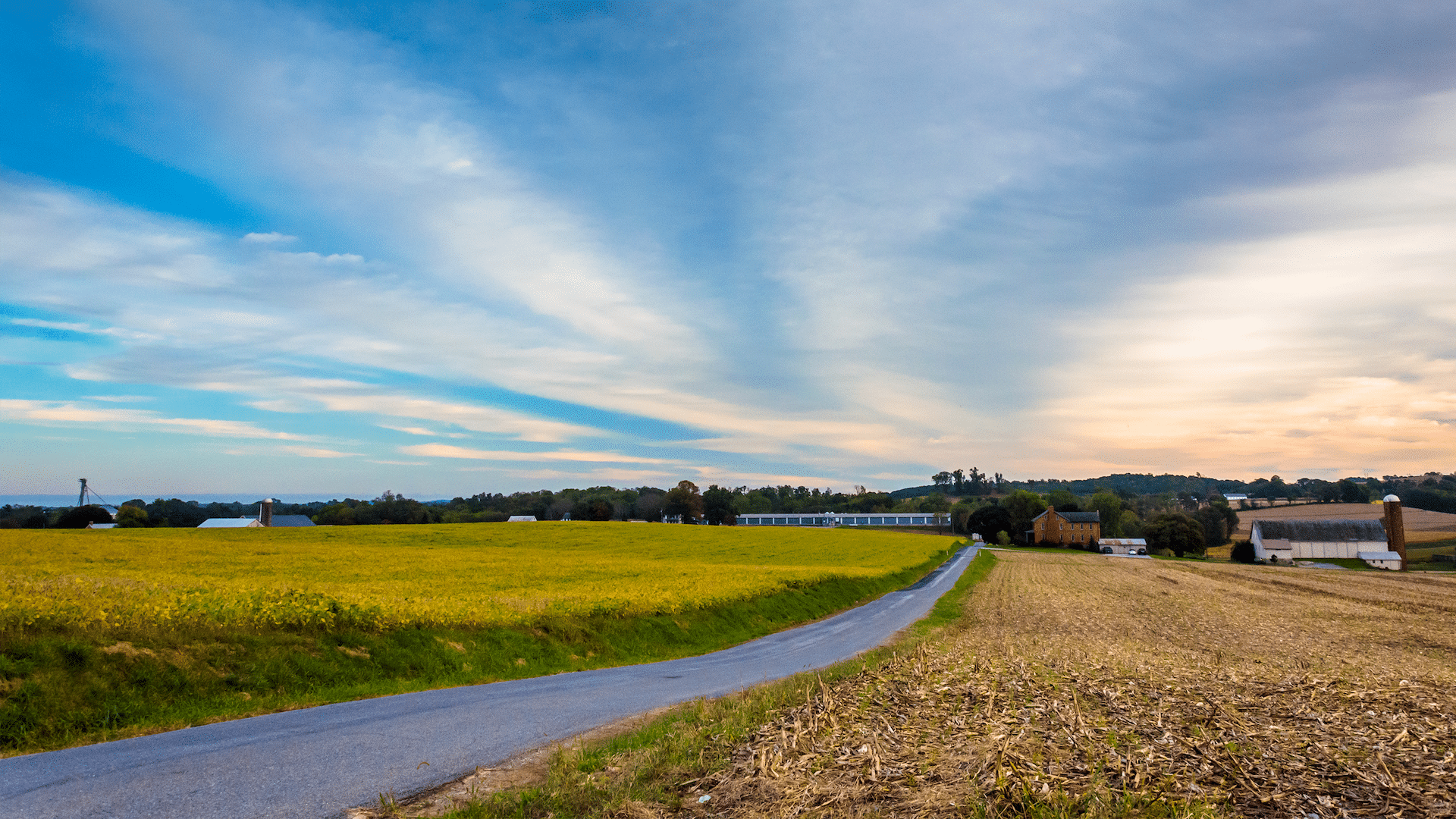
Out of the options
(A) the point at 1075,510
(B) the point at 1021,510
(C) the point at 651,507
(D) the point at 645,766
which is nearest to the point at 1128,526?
(A) the point at 1075,510

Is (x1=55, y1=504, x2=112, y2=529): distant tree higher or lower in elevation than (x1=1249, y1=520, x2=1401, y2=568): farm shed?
higher

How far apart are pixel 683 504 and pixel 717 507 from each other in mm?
8816

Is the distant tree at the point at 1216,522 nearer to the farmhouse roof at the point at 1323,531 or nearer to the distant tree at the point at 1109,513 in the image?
the distant tree at the point at 1109,513

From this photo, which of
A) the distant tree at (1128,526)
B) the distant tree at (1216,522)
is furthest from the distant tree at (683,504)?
the distant tree at (1216,522)

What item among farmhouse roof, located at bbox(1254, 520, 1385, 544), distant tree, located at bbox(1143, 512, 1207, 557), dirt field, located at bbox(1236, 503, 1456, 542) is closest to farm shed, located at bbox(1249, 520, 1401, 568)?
farmhouse roof, located at bbox(1254, 520, 1385, 544)

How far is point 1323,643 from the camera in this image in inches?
1133

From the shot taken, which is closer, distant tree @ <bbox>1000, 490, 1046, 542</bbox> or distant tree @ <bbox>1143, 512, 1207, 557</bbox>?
distant tree @ <bbox>1143, 512, 1207, 557</bbox>

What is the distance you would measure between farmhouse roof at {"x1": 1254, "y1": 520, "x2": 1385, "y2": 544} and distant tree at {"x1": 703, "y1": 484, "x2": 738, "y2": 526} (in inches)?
3913

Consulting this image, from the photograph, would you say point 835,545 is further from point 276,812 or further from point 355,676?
point 276,812

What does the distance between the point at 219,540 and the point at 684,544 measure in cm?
4223

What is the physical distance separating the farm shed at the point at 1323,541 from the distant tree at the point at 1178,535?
890 cm

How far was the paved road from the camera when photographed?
9164mm

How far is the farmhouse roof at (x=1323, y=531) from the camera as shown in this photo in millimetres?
119375

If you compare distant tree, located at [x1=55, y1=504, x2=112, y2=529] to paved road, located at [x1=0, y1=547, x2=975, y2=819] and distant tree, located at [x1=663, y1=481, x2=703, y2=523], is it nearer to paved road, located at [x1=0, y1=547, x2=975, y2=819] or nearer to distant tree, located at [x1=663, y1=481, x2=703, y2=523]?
distant tree, located at [x1=663, y1=481, x2=703, y2=523]
